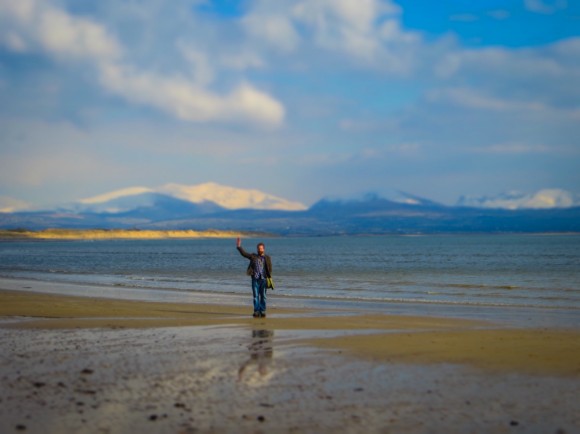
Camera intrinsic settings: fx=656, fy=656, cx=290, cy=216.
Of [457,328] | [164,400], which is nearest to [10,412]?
[164,400]

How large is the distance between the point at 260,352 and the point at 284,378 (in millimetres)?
2465

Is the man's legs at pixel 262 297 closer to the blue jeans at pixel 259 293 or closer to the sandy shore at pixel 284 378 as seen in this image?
the blue jeans at pixel 259 293

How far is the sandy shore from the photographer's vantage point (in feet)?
27.2

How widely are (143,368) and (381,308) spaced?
1403cm

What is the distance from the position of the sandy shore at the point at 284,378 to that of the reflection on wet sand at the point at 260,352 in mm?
25

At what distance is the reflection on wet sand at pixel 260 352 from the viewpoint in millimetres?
11078

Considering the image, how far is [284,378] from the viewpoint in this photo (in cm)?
1051

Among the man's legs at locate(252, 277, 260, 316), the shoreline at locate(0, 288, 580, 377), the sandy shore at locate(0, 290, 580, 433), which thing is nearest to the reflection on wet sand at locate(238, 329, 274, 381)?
the sandy shore at locate(0, 290, 580, 433)

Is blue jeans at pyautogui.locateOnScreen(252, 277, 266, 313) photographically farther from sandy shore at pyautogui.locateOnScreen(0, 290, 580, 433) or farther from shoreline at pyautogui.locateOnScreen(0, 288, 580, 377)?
sandy shore at pyautogui.locateOnScreen(0, 290, 580, 433)

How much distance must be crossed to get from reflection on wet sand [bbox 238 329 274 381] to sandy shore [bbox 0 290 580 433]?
0.02 meters

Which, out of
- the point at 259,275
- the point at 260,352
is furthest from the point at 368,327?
the point at 260,352

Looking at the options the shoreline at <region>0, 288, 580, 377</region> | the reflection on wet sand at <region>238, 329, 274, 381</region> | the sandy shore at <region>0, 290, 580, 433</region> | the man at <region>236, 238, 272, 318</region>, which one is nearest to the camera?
the sandy shore at <region>0, 290, 580, 433</region>

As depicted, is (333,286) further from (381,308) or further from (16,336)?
(16,336)

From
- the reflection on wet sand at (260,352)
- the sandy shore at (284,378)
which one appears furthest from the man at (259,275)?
the reflection on wet sand at (260,352)
